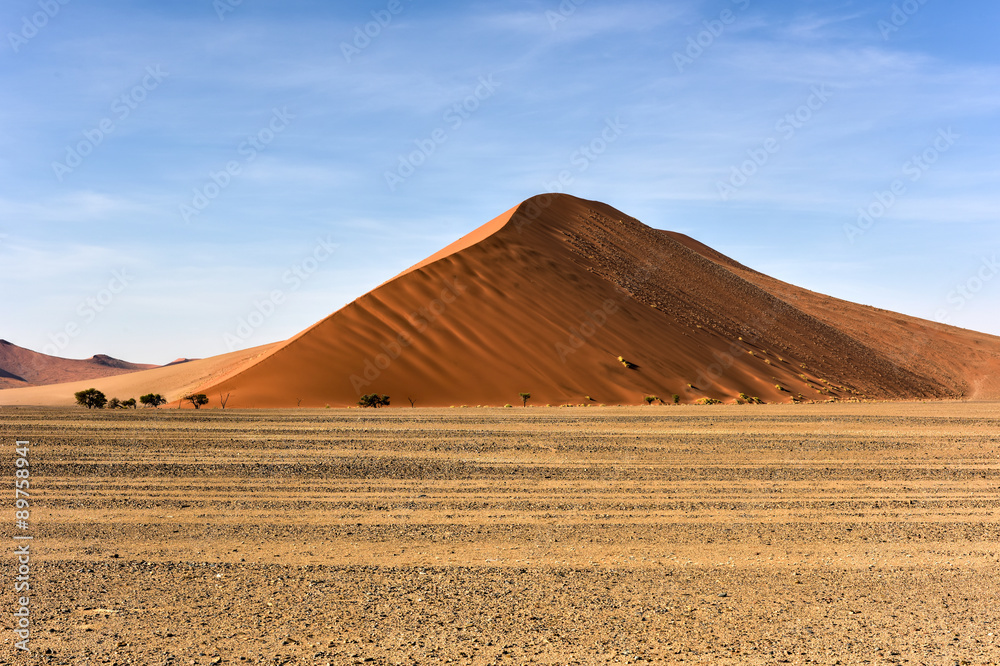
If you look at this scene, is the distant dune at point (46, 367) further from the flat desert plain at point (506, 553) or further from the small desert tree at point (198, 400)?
the flat desert plain at point (506, 553)

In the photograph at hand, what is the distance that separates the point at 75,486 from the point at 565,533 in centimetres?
735

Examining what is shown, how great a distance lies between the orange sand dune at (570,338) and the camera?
35500mm

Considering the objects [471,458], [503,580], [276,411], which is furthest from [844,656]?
[276,411]

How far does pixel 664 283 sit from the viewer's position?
57.8 metres

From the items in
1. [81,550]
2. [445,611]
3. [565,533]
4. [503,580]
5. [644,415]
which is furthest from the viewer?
[644,415]

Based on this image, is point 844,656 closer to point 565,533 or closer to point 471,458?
point 565,533

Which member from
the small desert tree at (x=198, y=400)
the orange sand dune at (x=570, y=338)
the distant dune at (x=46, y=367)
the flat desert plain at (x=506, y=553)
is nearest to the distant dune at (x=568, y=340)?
the orange sand dune at (x=570, y=338)

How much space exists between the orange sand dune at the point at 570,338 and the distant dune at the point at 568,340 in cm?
11

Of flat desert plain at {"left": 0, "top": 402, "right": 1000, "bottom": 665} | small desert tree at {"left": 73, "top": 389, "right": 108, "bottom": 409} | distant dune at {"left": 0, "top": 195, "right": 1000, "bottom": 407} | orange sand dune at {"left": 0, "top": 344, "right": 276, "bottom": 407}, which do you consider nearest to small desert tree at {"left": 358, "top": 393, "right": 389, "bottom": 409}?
distant dune at {"left": 0, "top": 195, "right": 1000, "bottom": 407}

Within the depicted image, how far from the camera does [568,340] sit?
42.2 meters

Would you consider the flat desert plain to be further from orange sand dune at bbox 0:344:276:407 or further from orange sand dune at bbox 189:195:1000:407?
orange sand dune at bbox 0:344:276:407

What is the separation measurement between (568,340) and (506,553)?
3422 cm

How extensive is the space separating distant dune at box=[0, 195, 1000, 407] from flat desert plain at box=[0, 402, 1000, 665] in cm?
1890

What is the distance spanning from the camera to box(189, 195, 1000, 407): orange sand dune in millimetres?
35500
